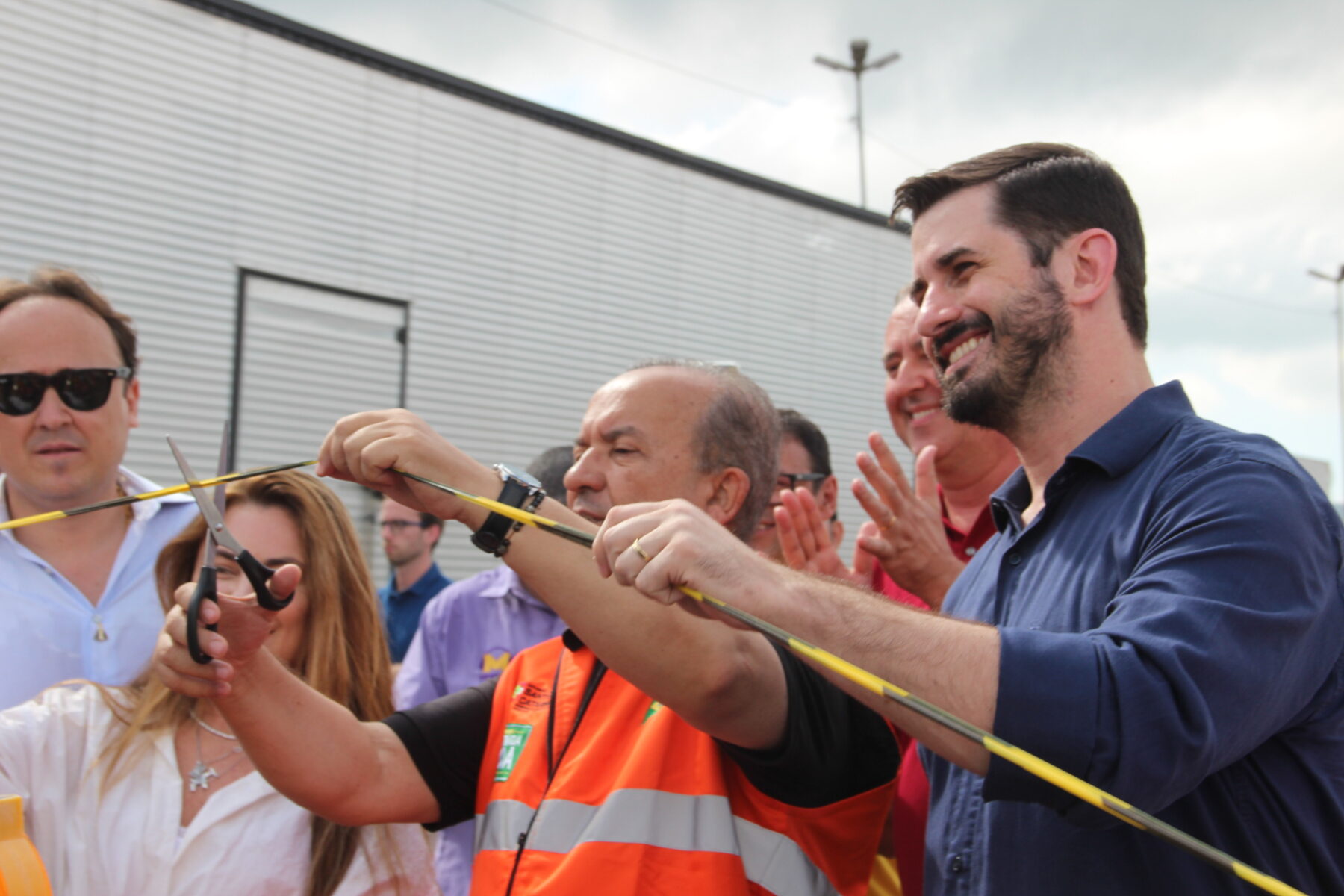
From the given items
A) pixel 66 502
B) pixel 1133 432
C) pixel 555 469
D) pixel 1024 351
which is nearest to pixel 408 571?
pixel 555 469

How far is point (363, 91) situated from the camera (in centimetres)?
821

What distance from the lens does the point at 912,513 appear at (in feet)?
8.77

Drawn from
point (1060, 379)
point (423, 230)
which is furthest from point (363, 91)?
point (1060, 379)

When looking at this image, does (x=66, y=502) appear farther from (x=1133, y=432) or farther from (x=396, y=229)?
(x=396, y=229)

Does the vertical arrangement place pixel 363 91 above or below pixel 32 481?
above

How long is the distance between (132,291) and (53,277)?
14.8 feet

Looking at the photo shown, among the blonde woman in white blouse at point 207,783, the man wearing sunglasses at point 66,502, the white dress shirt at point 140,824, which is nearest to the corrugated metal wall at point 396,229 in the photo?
the man wearing sunglasses at point 66,502

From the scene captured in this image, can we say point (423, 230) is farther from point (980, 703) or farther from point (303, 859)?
point (980, 703)

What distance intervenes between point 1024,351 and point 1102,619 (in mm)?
551

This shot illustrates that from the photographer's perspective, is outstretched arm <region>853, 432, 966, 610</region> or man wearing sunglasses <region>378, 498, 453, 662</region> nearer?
outstretched arm <region>853, 432, 966, 610</region>

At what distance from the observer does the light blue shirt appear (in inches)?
110

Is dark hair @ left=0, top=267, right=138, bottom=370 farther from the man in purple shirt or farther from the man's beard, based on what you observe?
the man's beard

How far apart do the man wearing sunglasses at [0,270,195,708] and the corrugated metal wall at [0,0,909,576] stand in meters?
4.34

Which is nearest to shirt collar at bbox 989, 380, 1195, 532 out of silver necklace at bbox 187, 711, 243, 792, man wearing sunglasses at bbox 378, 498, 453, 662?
silver necklace at bbox 187, 711, 243, 792
